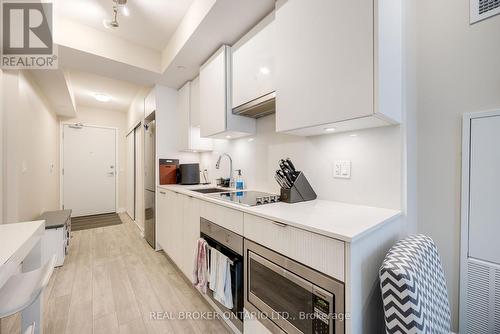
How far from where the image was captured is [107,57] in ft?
7.43

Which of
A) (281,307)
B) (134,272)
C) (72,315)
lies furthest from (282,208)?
(134,272)

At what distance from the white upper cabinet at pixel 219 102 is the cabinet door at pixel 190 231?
2.38 ft

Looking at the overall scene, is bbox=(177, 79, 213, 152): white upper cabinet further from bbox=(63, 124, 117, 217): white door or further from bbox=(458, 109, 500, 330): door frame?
bbox=(63, 124, 117, 217): white door

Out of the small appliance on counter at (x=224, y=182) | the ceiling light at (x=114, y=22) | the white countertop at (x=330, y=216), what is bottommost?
the white countertop at (x=330, y=216)

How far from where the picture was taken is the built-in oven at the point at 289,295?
2.79 feet

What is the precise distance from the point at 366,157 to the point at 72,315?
2.50 m

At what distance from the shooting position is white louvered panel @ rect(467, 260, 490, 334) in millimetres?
1101

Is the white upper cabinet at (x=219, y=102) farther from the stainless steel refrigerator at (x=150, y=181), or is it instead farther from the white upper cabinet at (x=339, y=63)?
the stainless steel refrigerator at (x=150, y=181)

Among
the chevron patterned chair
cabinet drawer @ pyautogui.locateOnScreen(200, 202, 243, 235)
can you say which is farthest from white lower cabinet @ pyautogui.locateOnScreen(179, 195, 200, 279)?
the chevron patterned chair

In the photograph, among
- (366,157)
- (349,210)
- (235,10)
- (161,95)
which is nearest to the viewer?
(349,210)

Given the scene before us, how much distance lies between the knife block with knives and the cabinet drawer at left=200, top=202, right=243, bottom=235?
0.35m

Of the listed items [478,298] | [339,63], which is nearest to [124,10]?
[339,63]

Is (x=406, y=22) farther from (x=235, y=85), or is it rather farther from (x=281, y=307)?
(x=281, y=307)

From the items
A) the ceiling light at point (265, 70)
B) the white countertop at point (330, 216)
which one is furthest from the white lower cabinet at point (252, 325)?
the ceiling light at point (265, 70)
